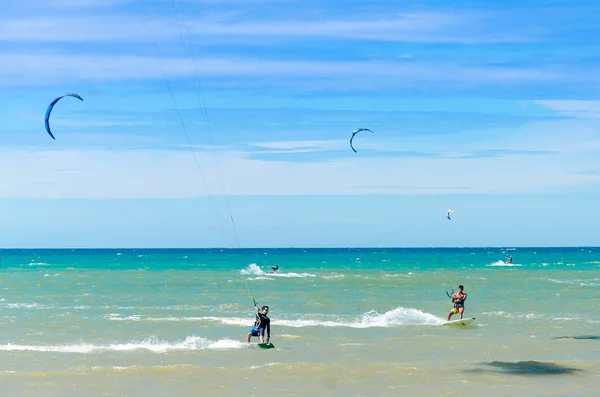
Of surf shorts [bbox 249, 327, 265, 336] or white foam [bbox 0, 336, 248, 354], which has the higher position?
surf shorts [bbox 249, 327, 265, 336]

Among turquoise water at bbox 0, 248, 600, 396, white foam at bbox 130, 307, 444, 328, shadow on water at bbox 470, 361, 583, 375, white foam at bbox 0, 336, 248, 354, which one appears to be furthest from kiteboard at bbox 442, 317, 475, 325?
white foam at bbox 0, 336, 248, 354

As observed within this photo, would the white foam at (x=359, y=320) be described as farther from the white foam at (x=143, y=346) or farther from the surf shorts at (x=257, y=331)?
the surf shorts at (x=257, y=331)

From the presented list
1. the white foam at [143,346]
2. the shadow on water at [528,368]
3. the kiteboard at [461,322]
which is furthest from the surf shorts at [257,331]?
the kiteboard at [461,322]

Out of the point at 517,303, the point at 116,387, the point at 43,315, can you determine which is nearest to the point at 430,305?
the point at 517,303

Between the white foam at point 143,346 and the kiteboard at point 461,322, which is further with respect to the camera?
the kiteboard at point 461,322

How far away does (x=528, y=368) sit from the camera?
62.0 ft

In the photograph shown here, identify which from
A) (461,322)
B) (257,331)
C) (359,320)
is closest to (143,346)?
(257,331)

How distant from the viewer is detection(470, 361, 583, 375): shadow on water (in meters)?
18.4

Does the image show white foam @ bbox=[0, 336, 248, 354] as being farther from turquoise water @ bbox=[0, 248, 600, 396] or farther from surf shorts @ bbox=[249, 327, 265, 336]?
surf shorts @ bbox=[249, 327, 265, 336]

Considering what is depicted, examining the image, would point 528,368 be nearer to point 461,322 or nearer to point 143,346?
point 461,322

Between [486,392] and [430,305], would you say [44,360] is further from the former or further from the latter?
[430,305]

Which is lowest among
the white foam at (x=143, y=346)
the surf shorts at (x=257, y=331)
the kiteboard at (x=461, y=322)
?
the white foam at (x=143, y=346)

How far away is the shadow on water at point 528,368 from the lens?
60.3ft

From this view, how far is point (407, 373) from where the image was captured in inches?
725
